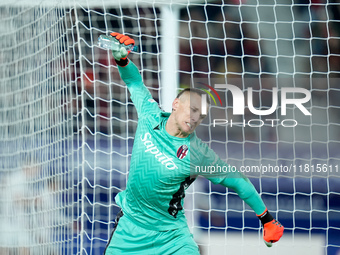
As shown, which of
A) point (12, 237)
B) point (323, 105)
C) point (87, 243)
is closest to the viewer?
point (12, 237)

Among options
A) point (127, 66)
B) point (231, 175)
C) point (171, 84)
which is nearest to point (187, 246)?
point (231, 175)

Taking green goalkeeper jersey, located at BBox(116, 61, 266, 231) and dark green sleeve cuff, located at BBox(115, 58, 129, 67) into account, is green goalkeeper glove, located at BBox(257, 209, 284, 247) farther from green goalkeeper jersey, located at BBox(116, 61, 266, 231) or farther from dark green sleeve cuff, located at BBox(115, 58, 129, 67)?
dark green sleeve cuff, located at BBox(115, 58, 129, 67)

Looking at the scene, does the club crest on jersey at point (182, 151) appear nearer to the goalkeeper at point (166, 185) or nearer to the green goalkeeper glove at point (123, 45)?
the goalkeeper at point (166, 185)

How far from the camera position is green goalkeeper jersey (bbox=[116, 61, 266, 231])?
2953mm

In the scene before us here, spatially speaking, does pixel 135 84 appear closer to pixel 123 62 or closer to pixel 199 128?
pixel 123 62

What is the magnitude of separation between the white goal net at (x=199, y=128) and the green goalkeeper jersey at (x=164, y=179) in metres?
0.73

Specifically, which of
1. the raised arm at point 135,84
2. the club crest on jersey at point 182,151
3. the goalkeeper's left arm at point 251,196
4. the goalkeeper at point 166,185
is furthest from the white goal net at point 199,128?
the goalkeeper's left arm at point 251,196

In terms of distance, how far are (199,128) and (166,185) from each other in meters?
1.41

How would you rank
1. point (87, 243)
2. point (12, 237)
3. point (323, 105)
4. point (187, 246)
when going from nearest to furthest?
point (187, 246)
point (12, 237)
point (87, 243)
point (323, 105)

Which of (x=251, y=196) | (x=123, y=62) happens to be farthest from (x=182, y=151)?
(x=123, y=62)

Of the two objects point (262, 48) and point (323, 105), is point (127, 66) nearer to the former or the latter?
point (262, 48)

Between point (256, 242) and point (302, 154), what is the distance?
813 millimetres

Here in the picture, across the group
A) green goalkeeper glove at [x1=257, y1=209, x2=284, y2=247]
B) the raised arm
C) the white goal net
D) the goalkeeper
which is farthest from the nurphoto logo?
green goalkeeper glove at [x1=257, y1=209, x2=284, y2=247]

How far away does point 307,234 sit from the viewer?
4238 millimetres
